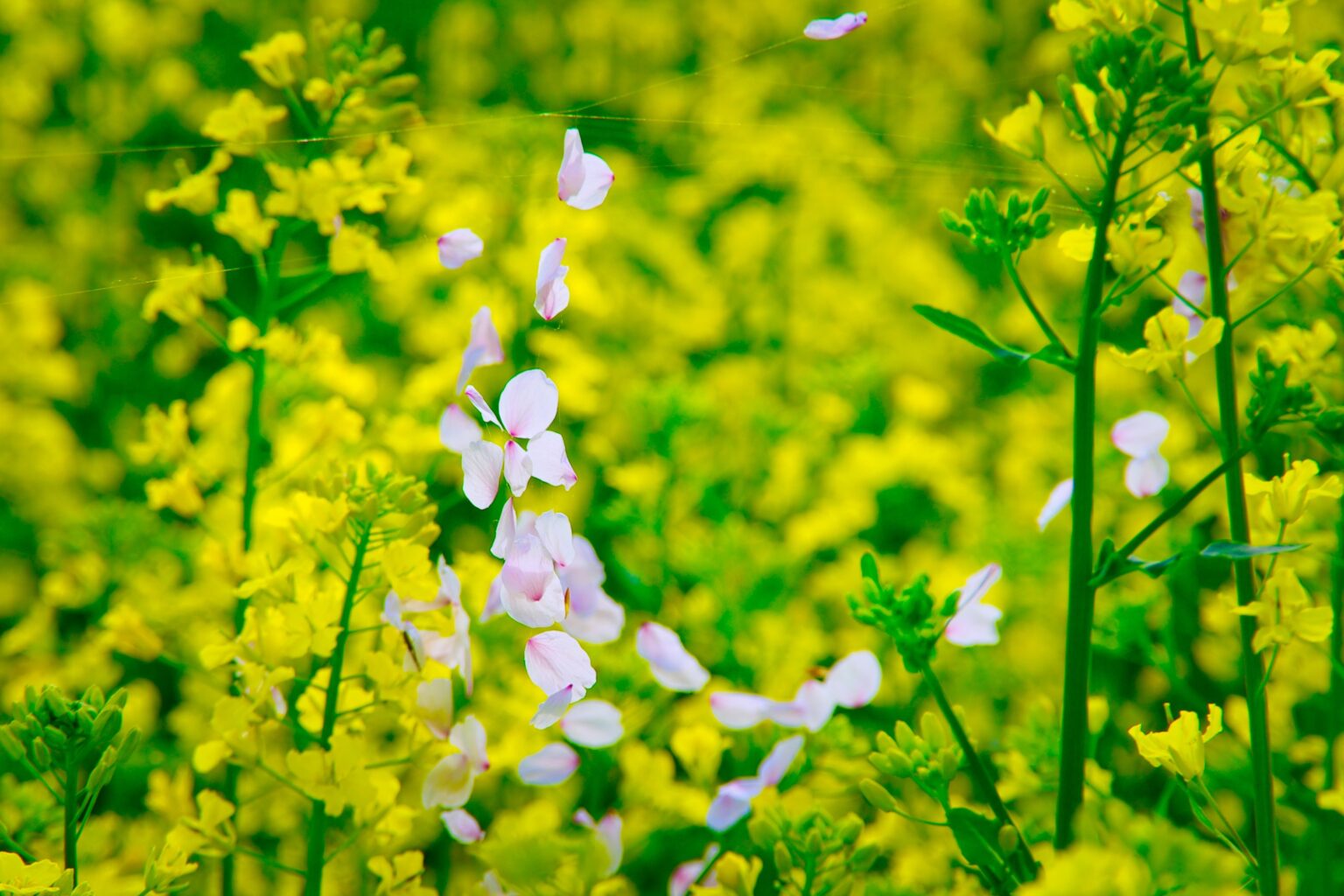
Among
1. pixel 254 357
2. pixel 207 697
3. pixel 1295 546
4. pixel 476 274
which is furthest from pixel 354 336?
pixel 1295 546

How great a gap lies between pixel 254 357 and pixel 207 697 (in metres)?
0.58

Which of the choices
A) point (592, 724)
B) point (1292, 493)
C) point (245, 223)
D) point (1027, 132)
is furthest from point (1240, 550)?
point (245, 223)

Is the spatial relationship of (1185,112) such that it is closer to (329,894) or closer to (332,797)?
(332,797)

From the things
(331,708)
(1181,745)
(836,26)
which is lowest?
(331,708)

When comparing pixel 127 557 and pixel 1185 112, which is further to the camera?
pixel 127 557

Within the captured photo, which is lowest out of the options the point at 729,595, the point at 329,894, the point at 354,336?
the point at 354,336

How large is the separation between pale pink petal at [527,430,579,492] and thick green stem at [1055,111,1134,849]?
24cm

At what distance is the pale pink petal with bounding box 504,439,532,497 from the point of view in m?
0.45

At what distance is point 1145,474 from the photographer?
0.68m

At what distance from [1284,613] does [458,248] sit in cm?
46

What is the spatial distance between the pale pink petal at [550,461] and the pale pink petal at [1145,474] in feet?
1.29

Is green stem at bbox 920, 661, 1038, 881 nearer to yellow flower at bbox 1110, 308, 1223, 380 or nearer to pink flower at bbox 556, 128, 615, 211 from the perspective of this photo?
yellow flower at bbox 1110, 308, 1223, 380

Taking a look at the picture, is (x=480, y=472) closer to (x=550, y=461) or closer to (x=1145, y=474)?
(x=550, y=461)

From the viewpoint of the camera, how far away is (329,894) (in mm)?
925
